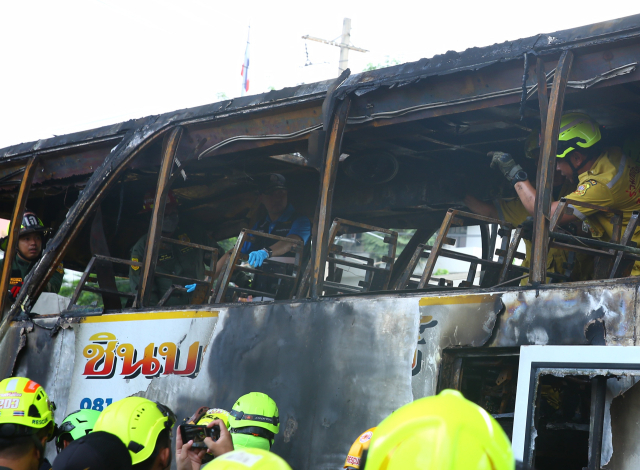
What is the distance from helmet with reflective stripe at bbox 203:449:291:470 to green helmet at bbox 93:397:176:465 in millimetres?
1460

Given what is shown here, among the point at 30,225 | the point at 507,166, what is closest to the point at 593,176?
the point at 507,166

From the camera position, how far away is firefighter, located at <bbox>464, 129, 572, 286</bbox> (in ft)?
18.1

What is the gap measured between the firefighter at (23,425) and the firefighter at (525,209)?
3.44m

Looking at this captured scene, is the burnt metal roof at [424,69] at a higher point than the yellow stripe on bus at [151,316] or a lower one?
higher

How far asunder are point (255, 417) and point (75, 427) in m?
1.05

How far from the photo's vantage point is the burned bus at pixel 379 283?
3.81m

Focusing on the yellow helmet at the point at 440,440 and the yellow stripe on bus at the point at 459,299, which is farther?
the yellow stripe on bus at the point at 459,299

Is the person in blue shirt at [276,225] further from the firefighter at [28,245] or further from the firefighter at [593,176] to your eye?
the firefighter at [593,176]

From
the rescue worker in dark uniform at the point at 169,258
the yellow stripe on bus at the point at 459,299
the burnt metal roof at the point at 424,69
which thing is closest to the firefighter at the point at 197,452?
the yellow stripe on bus at the point at 459,299

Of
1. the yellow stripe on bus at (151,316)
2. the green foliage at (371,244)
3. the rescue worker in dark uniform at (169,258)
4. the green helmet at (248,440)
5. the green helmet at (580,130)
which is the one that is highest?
the green foliage at (371,244)

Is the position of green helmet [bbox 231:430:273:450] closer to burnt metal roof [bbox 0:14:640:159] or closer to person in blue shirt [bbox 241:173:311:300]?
burnt metal roof [bbox 0:14:640:159]

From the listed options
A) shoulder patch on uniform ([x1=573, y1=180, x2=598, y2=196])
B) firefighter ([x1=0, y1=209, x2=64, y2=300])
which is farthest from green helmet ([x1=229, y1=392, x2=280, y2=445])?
firefighter ([x1=0, y1=209, x2=64, y2=300])

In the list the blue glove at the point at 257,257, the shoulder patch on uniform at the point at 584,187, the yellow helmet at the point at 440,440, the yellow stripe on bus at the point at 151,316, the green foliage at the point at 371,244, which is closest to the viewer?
the yellow helmet at the point at 440,440

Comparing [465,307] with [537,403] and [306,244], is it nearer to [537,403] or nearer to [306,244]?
[537,403]
